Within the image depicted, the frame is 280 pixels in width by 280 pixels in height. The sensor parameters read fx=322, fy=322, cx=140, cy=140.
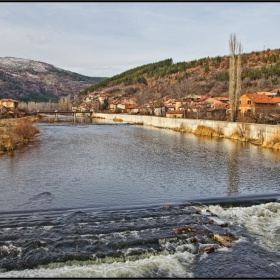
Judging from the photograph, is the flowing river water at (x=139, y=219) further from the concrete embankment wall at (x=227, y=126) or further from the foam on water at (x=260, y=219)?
the concrete embankment wall at (x=227, y=126)

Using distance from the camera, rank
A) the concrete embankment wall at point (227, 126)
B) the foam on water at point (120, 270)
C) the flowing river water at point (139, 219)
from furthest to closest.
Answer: the concrete embankment wall at point (227, 126) → the flowing river water at point (139, 219) → the foam on water at point (120, 270)

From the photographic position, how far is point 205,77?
110 meters

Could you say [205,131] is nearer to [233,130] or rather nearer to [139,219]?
[233,130]

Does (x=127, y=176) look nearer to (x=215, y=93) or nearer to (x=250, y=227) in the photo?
Answer: (x=250, y=227)

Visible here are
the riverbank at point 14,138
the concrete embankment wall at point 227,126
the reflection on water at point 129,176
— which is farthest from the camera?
the concrete embankment wall at point 227,126

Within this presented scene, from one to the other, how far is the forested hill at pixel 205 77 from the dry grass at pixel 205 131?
24.2 metres

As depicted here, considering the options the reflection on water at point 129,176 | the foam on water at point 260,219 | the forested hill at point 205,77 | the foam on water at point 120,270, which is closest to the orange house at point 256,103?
the forested hill at point 205,77

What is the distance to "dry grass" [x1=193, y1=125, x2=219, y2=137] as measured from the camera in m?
34.2

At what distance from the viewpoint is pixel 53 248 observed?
26.0 feet

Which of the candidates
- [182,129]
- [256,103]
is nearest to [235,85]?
[182,129]

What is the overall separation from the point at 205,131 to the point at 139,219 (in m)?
26.7

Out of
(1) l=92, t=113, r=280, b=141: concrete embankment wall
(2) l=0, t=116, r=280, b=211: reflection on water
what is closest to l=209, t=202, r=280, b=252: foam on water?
(2) l=0, t=116, r=280, b=211: reflection on water

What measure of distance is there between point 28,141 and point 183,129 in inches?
805

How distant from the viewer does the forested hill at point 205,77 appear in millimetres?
89494
